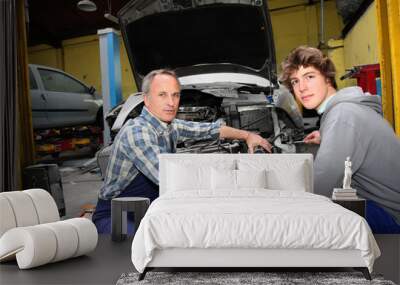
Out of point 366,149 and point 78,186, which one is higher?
point 366,149

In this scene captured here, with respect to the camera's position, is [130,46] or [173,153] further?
[130,46]

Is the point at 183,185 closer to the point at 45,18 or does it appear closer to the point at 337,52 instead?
the point at 337,52

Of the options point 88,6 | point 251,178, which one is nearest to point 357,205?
point 251,178

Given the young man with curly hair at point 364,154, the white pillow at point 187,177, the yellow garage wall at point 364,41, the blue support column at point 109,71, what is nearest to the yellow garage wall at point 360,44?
the yellow garage wall at point 364,41

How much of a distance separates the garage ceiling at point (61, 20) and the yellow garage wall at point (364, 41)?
1.55 metres

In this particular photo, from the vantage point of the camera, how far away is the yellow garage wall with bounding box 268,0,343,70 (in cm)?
281

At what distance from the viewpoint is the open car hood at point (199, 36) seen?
9.21 feet

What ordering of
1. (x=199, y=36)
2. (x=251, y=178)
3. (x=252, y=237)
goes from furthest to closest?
(x=199, y=36), (x=251, y=178), (x=252, y=237)

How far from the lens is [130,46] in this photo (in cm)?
304

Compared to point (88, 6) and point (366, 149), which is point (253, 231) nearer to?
point (366, 149)

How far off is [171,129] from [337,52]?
111 centimetres

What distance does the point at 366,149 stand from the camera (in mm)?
1963

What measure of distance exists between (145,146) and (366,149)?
1.03 meters

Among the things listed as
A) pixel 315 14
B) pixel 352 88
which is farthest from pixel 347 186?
pixel 315 14
